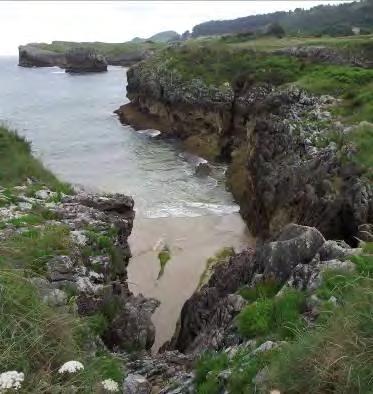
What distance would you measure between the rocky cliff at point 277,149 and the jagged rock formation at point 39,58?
120306mm

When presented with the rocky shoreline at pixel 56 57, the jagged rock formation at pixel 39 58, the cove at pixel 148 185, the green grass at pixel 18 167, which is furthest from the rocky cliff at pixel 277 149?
the jagged rock formation at pixel 39 58

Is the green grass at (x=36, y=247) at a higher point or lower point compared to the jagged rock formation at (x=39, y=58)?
lower

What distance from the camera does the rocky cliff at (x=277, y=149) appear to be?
58.0 feet

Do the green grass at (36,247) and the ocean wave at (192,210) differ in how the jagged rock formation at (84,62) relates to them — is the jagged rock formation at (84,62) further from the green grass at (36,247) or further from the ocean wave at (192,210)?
the green grass at (36,247)

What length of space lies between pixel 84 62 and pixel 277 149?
384 ft

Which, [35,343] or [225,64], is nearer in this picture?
[35,343]

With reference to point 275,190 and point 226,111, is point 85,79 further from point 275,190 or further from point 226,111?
point 275,190

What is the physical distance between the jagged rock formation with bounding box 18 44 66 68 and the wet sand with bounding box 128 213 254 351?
14084 centimetres

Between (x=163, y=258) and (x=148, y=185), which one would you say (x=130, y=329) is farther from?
(x=148, y=185)

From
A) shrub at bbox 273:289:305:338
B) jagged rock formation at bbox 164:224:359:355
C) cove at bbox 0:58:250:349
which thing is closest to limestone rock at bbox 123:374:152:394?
jagged rock formation at bbox 164:224:359:355

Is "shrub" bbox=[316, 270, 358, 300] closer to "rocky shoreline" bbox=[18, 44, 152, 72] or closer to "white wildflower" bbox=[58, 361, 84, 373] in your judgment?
"white wildflower" bbox=[58, 361, 84, 373]

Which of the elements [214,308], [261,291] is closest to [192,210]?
[214,308]

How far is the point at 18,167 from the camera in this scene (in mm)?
17953

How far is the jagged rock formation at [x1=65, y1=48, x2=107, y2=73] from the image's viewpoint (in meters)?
129
